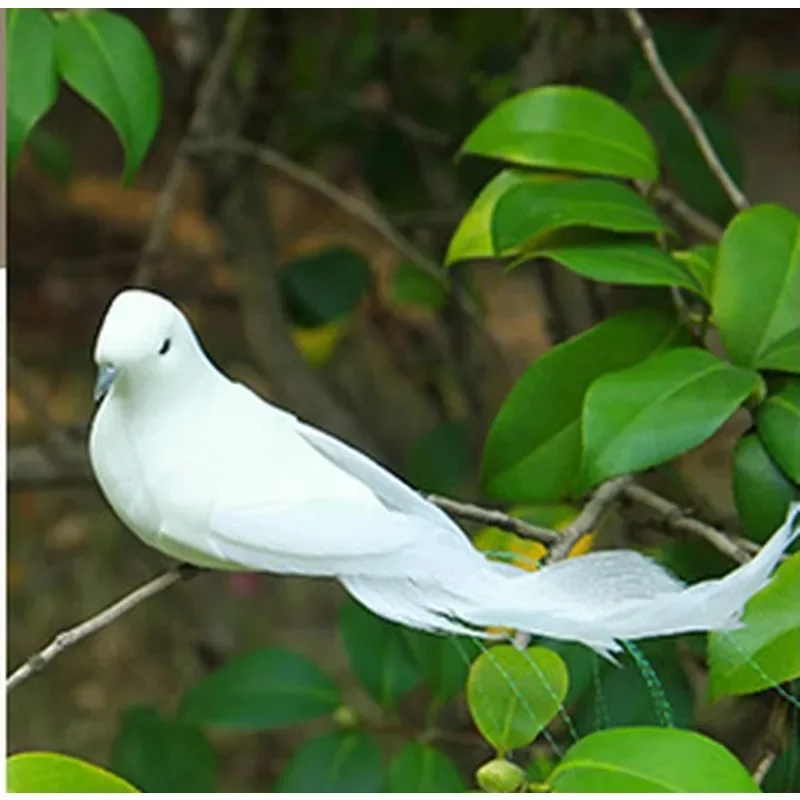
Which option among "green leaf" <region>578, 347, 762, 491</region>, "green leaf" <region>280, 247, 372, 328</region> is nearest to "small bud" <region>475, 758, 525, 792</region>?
"green leaf" <region>578, 347, 762, 491</region>

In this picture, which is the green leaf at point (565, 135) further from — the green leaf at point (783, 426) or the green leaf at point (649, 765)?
the green leaf at point (649, 765)

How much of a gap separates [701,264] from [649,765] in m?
0.25

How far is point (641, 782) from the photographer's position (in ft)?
1.34

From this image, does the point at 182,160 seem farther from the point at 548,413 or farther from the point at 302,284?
the point at 548,413

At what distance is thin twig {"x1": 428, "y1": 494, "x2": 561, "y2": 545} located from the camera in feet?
1.58

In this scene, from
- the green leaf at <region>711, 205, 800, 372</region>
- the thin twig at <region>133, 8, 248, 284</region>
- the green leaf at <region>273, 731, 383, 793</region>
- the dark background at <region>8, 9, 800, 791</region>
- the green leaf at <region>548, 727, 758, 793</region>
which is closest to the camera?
the green leaf at <region>548, 727, 758, 793</region>

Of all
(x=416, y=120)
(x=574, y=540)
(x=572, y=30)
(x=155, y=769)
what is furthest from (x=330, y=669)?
(x=574, y=540)

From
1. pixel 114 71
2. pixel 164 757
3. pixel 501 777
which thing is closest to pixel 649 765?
pixel 501 777

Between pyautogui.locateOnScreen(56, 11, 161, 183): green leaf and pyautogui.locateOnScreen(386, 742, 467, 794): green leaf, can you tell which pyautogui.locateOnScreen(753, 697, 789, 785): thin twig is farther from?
pyautogui.locateOnScreen(56, 11, 161, 183): green leaf

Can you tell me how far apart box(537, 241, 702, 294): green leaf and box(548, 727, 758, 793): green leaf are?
187mm

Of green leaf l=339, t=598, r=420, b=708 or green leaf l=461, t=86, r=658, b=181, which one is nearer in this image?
green leaf l=461, t=86, r=658, b=181

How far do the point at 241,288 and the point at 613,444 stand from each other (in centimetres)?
54

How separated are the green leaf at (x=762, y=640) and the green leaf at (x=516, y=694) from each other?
0.07 meters

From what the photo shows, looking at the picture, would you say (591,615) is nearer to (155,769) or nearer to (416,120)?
(155,769)
